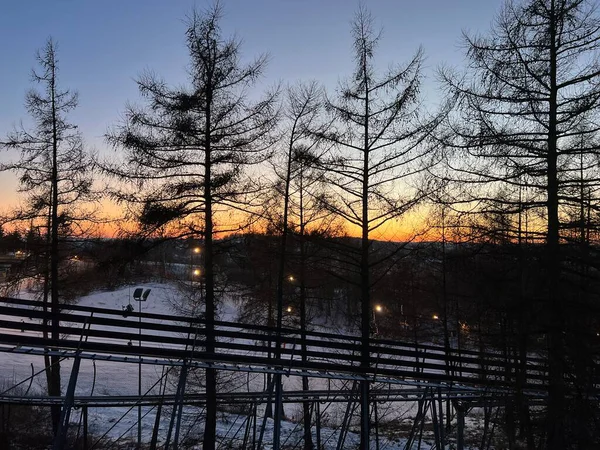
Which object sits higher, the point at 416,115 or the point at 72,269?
the point at 416,115

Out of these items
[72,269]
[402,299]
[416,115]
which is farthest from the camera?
[402,299]

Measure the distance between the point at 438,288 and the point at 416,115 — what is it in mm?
11979

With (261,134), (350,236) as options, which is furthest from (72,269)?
(350,236)

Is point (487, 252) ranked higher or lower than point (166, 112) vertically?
lower

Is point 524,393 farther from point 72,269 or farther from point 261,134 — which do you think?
point 72,269

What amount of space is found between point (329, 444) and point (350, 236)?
24.0 feet

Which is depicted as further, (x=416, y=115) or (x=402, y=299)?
(x=402, y=299)

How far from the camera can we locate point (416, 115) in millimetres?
11172

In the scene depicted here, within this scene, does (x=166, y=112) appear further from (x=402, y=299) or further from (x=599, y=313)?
(x=402, y=299)

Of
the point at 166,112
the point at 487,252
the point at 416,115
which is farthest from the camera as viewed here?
the point at 166,112

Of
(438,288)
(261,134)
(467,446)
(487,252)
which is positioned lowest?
(467,446)

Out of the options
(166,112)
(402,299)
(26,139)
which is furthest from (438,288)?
(26,139)

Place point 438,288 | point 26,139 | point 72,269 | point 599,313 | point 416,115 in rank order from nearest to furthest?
point 599,313
point 416,115
point 26,139
point 72,269
point 438,288

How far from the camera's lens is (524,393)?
1041cm
